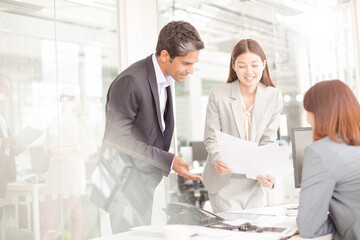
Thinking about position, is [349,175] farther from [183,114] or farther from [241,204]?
[183,114]

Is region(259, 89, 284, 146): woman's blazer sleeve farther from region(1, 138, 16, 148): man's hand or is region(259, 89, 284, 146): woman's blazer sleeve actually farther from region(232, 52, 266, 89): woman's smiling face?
region(1, 138, 16, 148): man's hand

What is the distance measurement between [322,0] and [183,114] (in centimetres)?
772

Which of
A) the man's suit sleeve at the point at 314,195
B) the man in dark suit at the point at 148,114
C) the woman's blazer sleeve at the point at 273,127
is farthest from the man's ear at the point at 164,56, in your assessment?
the man's suit sleeve at the point at 314,195

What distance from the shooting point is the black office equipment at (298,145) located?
2.08m

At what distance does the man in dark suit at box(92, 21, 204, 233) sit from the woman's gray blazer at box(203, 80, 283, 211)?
31 cm

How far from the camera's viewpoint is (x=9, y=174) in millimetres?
2650

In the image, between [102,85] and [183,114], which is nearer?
[102,85]

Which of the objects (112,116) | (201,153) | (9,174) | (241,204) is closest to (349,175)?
(241,204)

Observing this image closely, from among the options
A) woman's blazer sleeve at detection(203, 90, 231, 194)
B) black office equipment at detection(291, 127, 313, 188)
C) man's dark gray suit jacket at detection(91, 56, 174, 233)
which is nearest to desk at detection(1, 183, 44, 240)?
man's dark gray suit jacket at detection(91, 56, 174, 233)

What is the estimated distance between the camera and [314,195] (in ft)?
4.86

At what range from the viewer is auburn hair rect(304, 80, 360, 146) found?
152cm

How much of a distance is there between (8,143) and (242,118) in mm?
1523

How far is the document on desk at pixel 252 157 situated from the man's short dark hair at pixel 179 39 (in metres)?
0.43

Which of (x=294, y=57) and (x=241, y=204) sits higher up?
(x=294, y=57)
